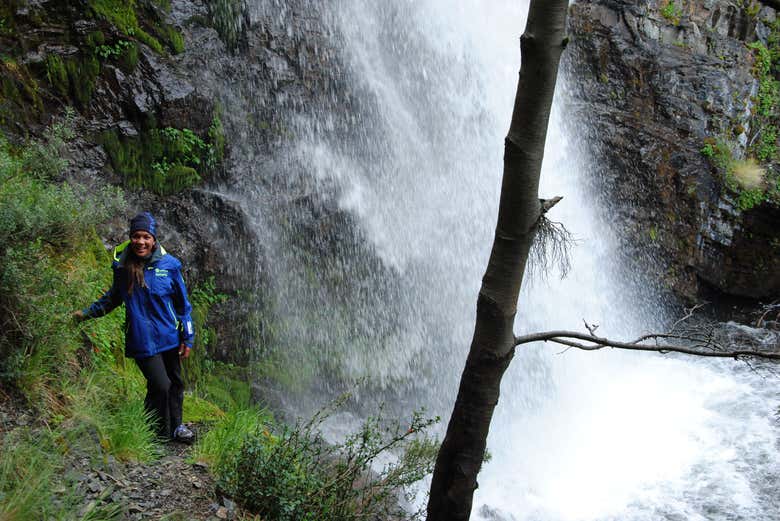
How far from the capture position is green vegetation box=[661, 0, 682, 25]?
1345 centimetres

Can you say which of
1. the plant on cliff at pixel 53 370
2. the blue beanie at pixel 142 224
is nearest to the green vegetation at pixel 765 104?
the blue beanie at pixel 142 224

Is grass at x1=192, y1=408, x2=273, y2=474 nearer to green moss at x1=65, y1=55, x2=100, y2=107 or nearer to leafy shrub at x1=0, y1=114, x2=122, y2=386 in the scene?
leafy shrub at x1=0, y1=114, x2=122, y2=386

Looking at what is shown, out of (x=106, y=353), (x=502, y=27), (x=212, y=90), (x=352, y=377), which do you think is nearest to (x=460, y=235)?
(x=352, y=377)

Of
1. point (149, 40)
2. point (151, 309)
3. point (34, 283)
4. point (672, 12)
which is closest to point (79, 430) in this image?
point (151, 309)

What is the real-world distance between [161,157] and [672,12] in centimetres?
1214

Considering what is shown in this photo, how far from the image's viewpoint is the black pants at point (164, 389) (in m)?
4.00

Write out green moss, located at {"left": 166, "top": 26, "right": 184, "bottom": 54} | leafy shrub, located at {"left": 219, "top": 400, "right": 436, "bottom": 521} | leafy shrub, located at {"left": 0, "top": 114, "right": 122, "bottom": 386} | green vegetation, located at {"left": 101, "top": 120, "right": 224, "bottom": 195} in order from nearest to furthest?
leafy shrub, located at {"left": 219, "top": 400, "right": 436, "bottom": 521}, leafy shrub, located at {"left": 0, "top": 114, "right": 122, "bottom": 386}, green vegetation, located at {"left": 101, "top": 120, "right": 224, "bottom": 195}, green moss, located at {"left": 166, "top": 26, "right": 184, "bottom": 54}

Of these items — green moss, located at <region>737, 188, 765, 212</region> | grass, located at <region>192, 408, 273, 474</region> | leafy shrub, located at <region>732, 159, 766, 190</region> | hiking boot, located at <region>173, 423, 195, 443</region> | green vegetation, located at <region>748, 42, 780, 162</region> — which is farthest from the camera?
green vegetation, located at <region>748, 42, 780, 162</region>

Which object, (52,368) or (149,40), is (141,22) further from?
(52,368)

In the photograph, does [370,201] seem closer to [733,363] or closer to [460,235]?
[460,235]

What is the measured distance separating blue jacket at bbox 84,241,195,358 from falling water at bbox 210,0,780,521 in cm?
384

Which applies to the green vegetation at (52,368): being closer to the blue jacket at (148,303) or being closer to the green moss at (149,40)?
the blue jacket at (148,303)

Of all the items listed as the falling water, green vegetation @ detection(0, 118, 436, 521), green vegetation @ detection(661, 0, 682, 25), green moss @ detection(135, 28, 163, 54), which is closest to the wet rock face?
green vegetation @ detection(661, 0, 682, 25)

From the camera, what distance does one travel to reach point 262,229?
7852mm
